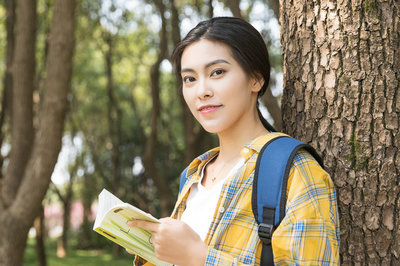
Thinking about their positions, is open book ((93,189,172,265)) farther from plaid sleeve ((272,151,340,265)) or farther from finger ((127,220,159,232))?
plaid sleeve ((272,151,340,265))

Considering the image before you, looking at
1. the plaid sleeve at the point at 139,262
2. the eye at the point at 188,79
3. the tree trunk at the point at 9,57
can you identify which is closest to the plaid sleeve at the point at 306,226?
the eye at the point at 188,79

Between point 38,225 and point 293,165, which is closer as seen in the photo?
point 293,165

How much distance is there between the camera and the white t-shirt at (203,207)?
2074mm

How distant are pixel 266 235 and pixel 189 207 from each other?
24.1 inches

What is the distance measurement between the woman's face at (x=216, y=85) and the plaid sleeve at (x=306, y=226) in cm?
45

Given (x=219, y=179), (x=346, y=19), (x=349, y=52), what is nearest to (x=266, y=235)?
(x=219, y=179)

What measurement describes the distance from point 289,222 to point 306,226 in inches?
2.4

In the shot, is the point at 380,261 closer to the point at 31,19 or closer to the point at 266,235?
the point at 266,235

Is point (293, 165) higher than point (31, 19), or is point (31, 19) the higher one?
point (31, 19)

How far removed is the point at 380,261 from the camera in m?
2.12

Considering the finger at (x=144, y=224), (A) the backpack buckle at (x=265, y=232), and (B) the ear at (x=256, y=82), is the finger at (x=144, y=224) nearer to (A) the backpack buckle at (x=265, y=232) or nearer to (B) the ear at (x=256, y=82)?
(A) the backpack buckle at (x=265, y=232)

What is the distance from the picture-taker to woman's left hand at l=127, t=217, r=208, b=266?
1.79 meters

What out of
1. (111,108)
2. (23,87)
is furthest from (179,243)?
(111,108)

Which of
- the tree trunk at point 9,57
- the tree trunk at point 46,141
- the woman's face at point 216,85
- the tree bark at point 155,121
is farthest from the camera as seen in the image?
the tree bark at point 155,121
